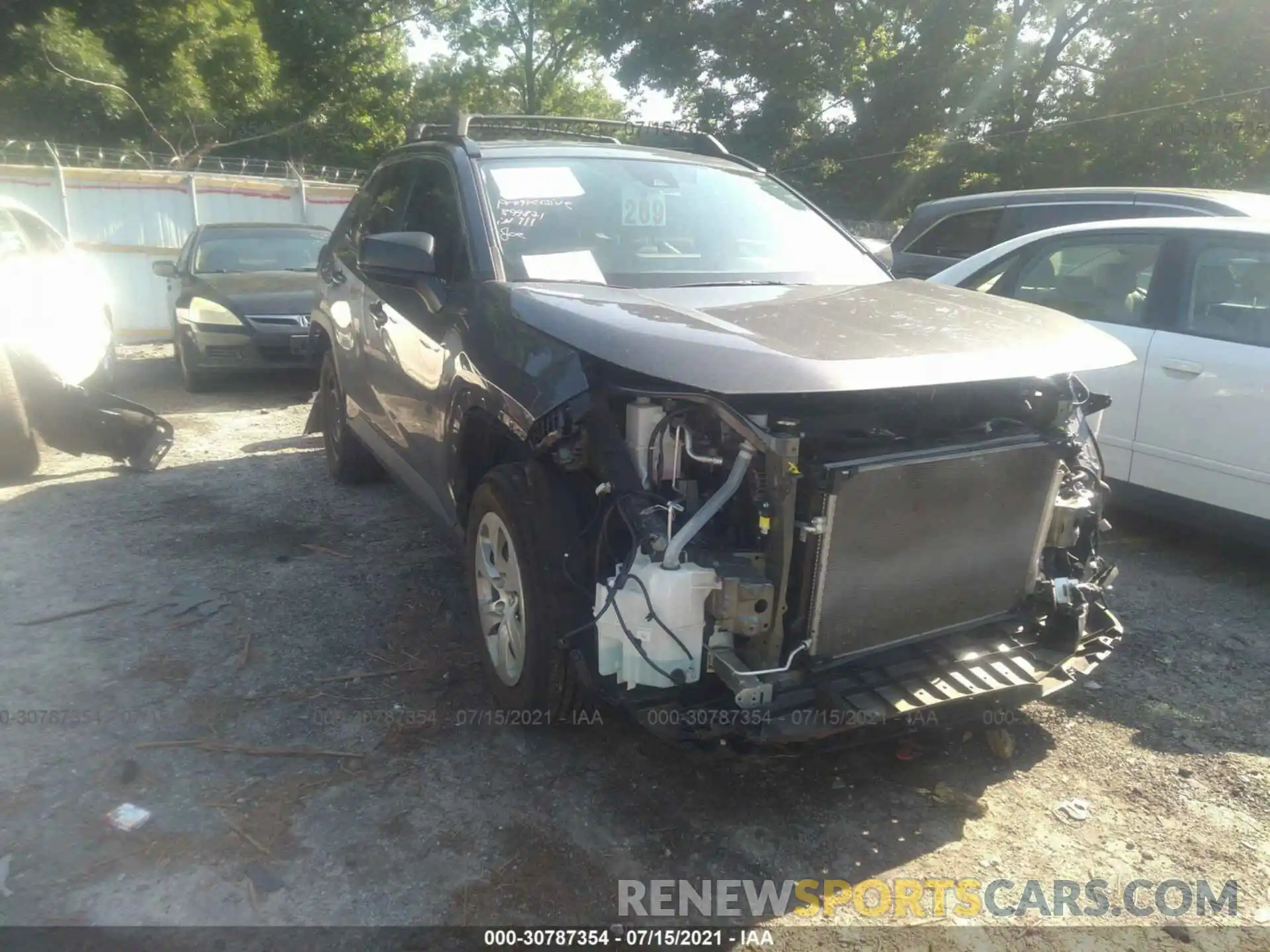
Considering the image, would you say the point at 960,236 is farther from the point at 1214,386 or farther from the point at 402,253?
the point at 402,253

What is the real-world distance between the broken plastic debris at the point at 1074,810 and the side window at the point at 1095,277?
2773 mm

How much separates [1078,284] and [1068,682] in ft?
10.0

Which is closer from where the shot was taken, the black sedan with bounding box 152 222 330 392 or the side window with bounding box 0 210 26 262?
the side window with bounding box 0 210 26 262

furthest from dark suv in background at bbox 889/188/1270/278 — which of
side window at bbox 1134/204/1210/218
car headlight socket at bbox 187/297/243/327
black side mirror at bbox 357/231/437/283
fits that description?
car headlight socket at bbox 187/297/243/327

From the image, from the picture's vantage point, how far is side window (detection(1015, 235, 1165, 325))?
191 inches

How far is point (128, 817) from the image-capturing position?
281 cm

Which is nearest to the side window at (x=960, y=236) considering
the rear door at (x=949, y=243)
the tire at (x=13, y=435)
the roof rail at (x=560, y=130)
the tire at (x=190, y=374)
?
the rear door at (x=949, y=243)

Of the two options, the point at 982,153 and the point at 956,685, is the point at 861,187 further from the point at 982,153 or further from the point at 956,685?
the point at 956,685

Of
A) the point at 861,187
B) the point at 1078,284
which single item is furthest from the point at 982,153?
the point at 1078,284

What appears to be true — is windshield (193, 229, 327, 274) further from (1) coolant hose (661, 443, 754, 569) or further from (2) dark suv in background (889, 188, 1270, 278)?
(1) coolant hose (661, 443, 754, 569)

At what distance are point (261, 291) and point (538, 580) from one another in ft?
23.8

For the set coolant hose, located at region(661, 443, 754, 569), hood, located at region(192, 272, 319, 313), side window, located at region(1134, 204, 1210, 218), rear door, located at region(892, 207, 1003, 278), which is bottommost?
hood, located at region(192, 272, 319, 313)

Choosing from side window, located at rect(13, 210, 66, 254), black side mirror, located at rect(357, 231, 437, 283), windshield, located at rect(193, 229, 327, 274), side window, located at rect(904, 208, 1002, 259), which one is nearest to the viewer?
black side mirror, located at rect(357, 231, 437, 283)

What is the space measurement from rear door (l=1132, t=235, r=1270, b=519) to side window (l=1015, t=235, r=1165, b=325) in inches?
8.9
